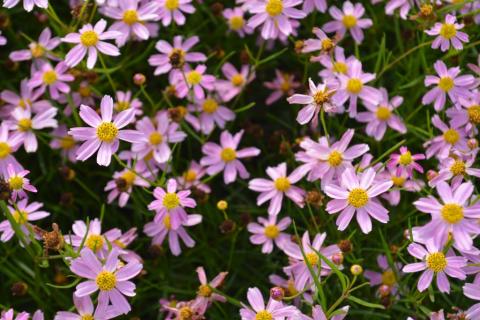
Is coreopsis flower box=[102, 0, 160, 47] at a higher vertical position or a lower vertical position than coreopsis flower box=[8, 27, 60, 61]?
higher

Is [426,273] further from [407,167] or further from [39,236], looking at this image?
[39,236]

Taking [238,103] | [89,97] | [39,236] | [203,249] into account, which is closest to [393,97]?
[238,103]

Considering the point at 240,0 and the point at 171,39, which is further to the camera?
the point at 171,39

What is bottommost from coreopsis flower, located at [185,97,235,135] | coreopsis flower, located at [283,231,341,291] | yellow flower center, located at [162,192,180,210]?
coreopsis flower, located at [283,231,341,291]

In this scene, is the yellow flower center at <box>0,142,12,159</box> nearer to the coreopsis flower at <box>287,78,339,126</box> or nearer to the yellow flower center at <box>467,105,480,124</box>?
the coreopsis flower at <box>287,78,339,126</box>

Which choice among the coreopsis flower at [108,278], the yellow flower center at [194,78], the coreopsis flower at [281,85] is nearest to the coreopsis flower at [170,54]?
the yellow flower center at [194,78]

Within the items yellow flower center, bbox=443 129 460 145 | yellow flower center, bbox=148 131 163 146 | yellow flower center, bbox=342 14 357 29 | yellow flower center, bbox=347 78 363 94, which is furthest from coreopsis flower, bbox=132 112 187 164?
yellow flower center, bbox=443 129 460 145

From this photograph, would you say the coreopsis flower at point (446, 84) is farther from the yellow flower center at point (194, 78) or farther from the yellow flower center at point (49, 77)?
the yellow flower center at point (49, 77)
